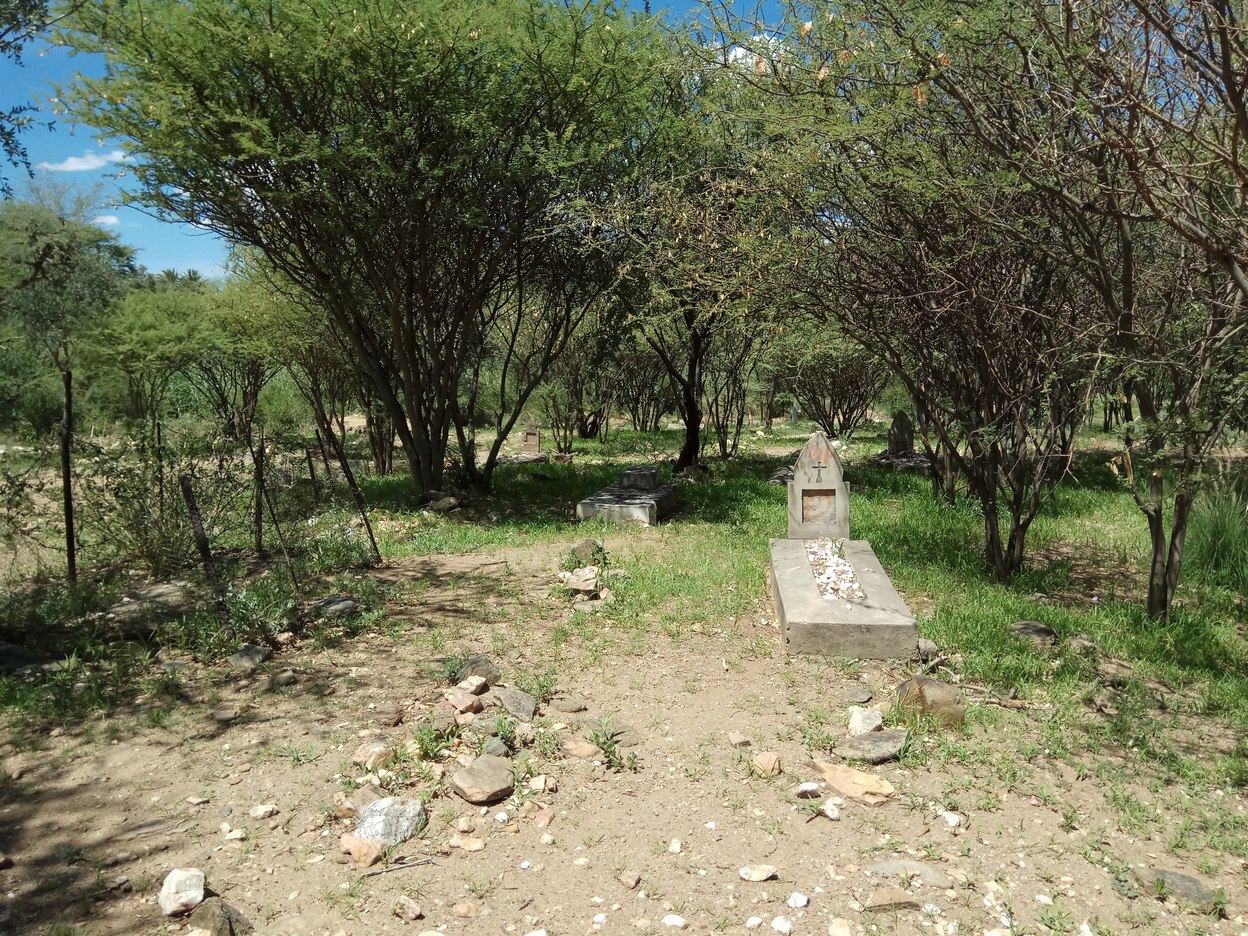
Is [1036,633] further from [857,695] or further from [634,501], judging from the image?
[634,501]

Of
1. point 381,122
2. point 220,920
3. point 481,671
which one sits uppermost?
point 381,122

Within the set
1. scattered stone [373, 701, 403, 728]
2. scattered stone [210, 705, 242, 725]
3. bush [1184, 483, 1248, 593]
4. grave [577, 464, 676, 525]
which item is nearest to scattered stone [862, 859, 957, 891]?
scattered stone [373, 701, 403, 728]

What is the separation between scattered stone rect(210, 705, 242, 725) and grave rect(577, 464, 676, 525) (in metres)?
6.20

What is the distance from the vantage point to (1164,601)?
20.1ft

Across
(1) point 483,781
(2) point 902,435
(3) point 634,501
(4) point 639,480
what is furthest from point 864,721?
(2) point 902,435

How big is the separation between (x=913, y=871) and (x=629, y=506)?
741 cm

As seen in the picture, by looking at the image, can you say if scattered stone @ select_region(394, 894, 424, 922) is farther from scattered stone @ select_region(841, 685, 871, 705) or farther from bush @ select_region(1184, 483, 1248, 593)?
bush @ select_region(1184, 483, 1248, 593)

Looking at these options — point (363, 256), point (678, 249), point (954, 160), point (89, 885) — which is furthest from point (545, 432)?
point (89, 885)

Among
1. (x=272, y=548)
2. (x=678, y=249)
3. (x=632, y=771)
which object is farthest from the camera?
(x=678, y=249)

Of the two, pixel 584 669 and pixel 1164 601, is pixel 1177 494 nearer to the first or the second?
pixel 1164 601

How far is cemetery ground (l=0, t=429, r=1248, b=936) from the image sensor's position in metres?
3.05

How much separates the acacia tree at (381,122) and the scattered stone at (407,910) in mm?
7860

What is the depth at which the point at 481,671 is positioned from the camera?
4.95 meters

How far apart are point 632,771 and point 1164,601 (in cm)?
468
